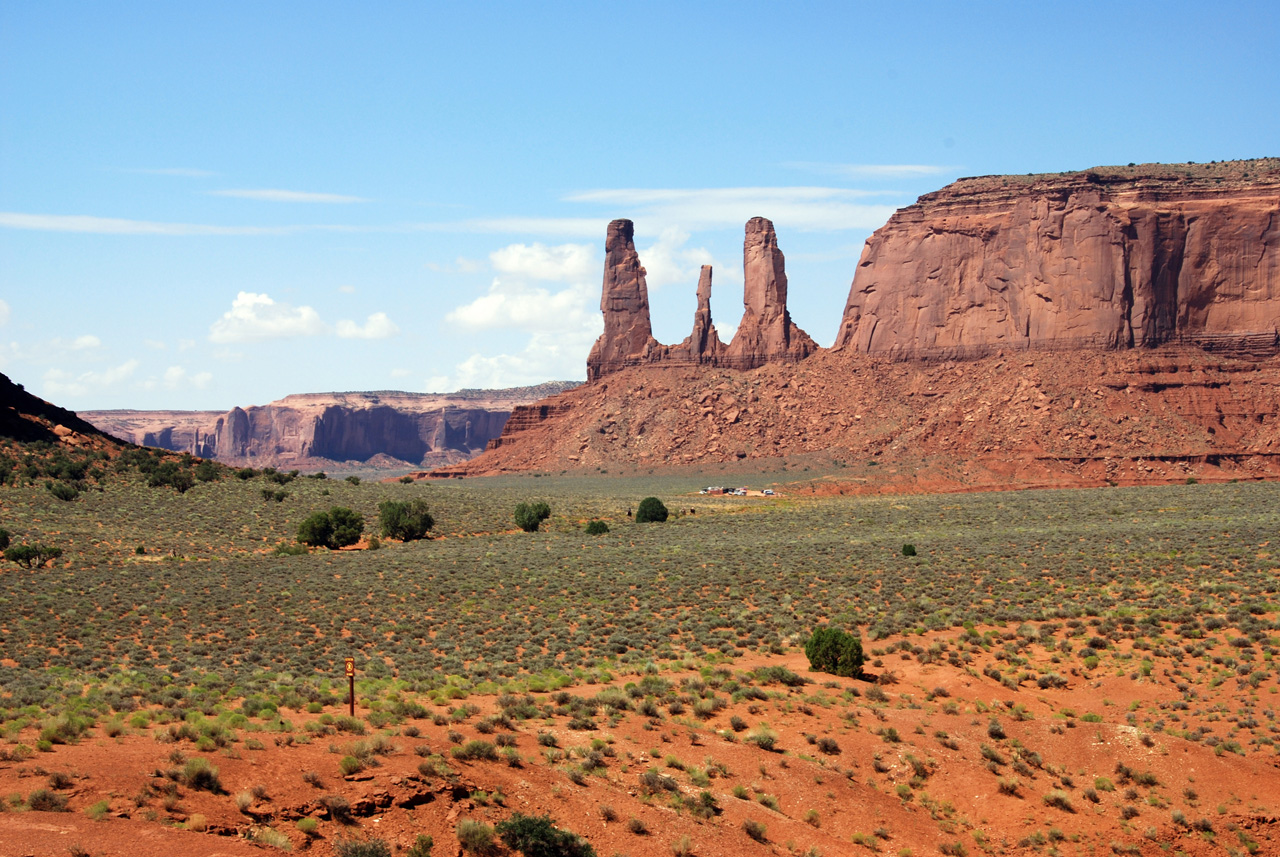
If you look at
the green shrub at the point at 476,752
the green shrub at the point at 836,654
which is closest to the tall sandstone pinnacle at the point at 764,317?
the green shrub at the point at 836,654

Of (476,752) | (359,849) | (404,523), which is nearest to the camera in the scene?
(359,849)

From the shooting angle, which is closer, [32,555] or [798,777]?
[798,777]

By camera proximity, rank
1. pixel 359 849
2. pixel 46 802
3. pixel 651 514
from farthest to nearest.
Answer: pixel 651 514 → pixel 359 849 → pixel 46 802

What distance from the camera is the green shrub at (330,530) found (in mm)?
48125

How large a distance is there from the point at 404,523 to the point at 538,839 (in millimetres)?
40153

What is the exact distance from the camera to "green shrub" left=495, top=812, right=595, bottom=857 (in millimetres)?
13273

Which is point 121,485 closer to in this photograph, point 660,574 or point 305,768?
point 660,574

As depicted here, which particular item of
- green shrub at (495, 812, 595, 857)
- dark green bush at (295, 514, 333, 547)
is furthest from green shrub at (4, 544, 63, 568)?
green shrub at (495, 812, 595, 857)

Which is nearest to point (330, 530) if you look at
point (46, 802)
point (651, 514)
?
point (651, 514)

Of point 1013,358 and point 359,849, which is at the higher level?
point 1013,358

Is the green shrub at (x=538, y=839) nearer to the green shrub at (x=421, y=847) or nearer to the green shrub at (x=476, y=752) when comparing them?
the green shrub at (x=421, y=847)

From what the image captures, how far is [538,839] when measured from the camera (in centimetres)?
1330

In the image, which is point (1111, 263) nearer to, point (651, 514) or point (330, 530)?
point (651, 514)

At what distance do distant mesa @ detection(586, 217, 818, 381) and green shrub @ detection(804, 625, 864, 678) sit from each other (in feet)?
327
